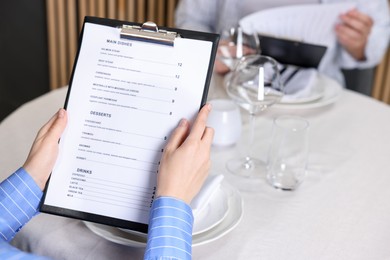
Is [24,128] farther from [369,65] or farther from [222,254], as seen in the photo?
[369,65]

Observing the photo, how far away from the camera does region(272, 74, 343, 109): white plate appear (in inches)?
57.7

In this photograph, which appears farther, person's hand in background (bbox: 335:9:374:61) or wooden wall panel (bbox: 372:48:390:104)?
wooden wall panel (bbox: 372:48:390:104)

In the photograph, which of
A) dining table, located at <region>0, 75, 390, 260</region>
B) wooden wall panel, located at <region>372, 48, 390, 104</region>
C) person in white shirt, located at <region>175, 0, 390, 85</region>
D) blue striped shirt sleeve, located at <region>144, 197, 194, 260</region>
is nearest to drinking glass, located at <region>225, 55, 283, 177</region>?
dining table, located at <region>0, 75, 390, 260</region>

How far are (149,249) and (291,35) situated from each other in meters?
1.12

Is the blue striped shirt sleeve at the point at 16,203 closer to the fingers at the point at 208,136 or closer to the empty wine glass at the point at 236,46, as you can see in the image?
the fingers at the point at 208,136

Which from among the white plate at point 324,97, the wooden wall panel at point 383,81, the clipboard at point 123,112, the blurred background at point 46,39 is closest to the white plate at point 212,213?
the clipboard at point 123,112

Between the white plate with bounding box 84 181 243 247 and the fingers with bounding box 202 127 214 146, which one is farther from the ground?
the fingers with bounding box 202 127 214 146

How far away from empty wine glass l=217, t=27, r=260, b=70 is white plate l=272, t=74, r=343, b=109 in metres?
0.16

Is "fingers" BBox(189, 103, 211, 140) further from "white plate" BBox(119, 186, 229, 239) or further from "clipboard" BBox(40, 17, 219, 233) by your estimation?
"white plate" BBox(119, 186, 229, 239)

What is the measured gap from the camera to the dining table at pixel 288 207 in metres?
0.92

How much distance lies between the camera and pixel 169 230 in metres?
0.79

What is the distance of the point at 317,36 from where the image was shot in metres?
1.86

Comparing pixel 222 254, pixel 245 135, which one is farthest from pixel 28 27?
pixel 222 254

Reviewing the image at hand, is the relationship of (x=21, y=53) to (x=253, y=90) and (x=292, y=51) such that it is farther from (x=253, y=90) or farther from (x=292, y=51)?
(x=253, y=90)
